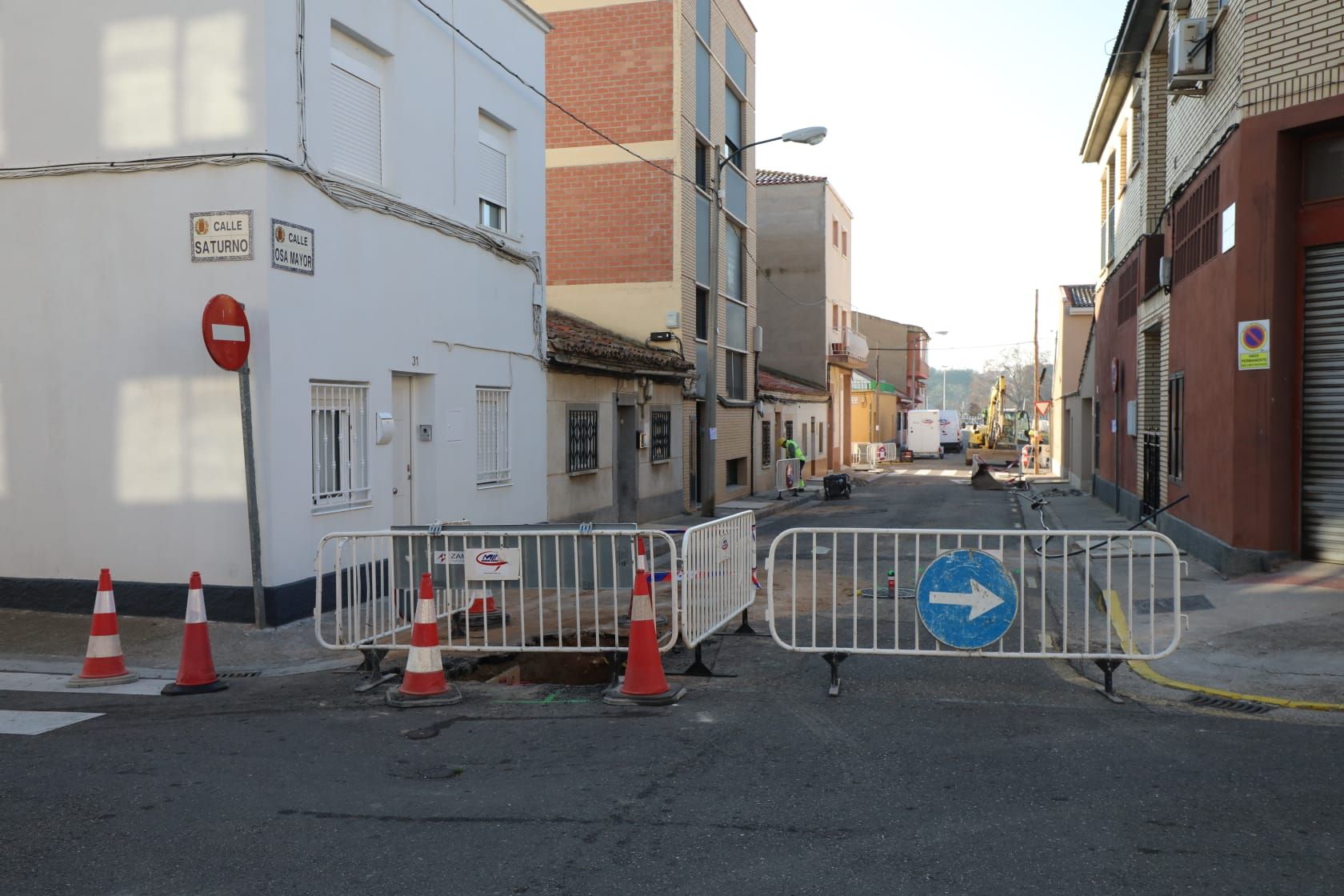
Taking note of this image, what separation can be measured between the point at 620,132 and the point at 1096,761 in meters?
19.0

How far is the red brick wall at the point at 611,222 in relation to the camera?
72.3ft

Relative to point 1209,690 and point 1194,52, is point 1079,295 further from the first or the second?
point 1209,690

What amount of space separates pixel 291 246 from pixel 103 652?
3795 millimetres

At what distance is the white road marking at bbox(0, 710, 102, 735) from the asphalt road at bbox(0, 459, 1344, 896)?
15 centimetres

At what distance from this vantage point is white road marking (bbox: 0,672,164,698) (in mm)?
7414

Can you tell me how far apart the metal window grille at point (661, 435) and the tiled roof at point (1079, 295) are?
21.3 meters

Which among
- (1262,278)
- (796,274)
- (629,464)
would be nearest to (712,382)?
(629,464)

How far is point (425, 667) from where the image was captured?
22.7 ft

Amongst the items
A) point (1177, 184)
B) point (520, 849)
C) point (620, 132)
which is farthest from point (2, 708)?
point (620, 132)

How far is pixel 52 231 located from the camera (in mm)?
9773

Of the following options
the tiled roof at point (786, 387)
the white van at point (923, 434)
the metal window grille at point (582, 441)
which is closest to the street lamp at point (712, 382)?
the metal window grille at point (582, 441)

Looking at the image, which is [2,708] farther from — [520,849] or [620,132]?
[620,132]

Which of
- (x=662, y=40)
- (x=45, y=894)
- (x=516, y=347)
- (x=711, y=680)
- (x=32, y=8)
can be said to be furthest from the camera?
(x=662, y=40)

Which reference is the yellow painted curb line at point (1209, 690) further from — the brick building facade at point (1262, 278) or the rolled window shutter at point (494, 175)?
the rolled window shutter at point (494, 175)
